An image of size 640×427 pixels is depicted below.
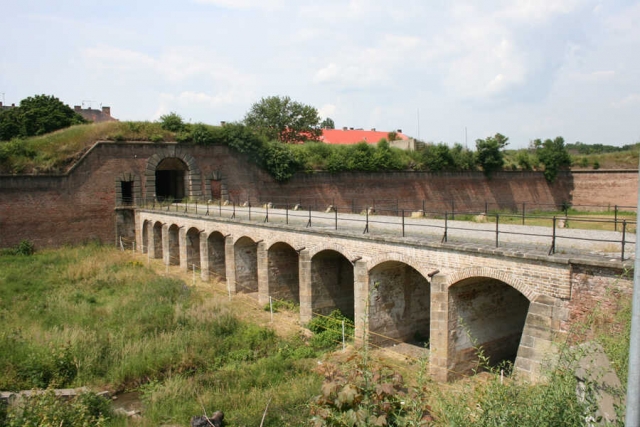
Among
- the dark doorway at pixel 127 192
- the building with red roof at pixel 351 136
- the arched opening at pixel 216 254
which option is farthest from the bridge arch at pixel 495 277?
the building with red roof at pixel 351 136

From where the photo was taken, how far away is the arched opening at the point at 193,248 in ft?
73.1

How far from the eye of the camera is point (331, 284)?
14.9 metres

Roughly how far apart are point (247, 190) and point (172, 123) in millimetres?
6189

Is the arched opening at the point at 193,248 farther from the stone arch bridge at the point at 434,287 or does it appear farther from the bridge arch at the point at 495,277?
the bridge arch at the point at 495,277

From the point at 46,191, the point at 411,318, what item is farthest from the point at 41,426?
the point at 46,191

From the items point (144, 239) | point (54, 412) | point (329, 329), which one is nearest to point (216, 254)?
point (144, 239)

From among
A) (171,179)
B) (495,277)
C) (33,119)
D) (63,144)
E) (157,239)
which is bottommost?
(157,239)

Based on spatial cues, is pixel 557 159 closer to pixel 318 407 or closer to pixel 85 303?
pixel 85 303

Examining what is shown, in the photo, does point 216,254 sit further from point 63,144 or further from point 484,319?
point 63,144

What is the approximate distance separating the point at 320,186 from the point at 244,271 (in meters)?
16.3

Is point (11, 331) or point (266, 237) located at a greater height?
point (266, 237)

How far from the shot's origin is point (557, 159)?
137ft

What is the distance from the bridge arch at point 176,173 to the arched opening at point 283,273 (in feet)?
48.0

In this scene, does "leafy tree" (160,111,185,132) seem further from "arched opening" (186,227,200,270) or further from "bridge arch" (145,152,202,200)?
"arched opening" (186,227,200,270)
